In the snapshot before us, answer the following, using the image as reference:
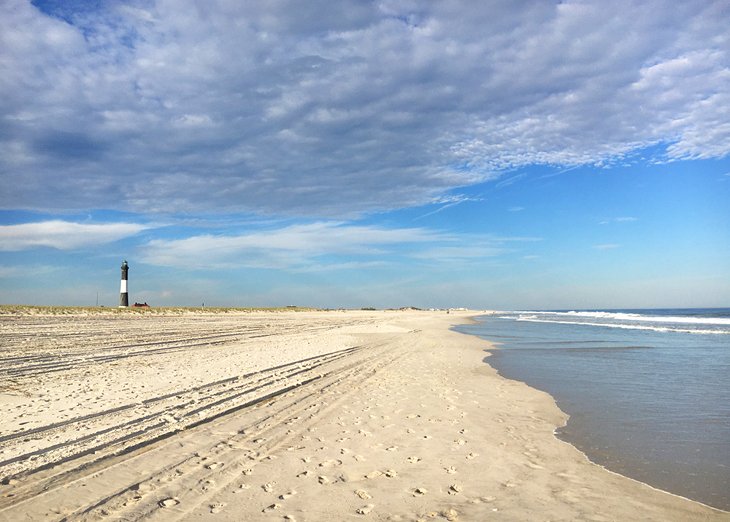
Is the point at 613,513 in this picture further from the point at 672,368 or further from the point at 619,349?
the point at 619,349

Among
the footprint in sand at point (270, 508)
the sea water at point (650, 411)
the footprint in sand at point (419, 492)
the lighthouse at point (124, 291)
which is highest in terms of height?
the lighthouse at point (124, 291)

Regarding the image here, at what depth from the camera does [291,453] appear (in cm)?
657

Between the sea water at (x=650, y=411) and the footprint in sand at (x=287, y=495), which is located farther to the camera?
the sea water at (x=650, y=411)

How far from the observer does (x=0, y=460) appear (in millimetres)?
5996

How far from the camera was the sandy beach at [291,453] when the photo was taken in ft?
16.1

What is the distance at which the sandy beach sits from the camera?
16.1ft

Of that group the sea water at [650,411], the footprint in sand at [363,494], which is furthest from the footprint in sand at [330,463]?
the sea water at [650,411]

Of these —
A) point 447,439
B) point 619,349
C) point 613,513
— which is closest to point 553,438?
point 447,439

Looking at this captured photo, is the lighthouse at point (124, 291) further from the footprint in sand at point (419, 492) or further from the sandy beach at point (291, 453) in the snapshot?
the footprint in sand at point (419, 492)

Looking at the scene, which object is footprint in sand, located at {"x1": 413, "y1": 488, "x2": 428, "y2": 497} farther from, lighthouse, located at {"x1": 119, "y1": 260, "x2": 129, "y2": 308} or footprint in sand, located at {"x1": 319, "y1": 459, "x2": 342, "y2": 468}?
lighthouse, located at {"x1": 119, "y1": 260, "x2": 129, "y2": 308}

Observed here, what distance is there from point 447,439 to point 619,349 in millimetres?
18807

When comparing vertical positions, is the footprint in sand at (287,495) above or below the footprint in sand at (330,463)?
above

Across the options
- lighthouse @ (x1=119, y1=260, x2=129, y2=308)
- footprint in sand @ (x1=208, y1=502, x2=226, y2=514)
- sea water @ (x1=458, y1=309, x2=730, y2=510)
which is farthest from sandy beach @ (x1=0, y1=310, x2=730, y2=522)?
lighthouse @ (x1=119, y1=260, x2=129, y2=308)

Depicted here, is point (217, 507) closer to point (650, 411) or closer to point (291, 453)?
point (291, 453)
